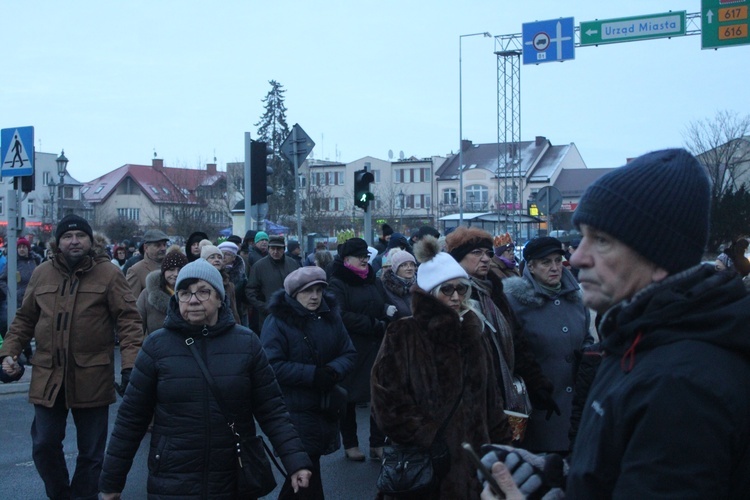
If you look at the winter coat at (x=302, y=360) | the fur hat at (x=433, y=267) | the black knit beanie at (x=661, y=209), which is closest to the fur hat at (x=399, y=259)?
the winter coat at (x=302, y=360)

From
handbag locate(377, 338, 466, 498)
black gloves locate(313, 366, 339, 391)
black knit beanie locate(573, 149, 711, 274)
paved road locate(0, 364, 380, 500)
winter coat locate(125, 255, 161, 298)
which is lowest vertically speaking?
paved road locate(0, 364, 380, 500)

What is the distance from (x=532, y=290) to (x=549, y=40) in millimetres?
17945

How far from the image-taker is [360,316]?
331 inches

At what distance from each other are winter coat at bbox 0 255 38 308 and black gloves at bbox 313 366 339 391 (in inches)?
362

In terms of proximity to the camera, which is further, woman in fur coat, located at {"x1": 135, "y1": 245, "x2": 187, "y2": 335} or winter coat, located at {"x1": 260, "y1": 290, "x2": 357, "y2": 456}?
woman in fur coat, located at {"x1": 135, "y1": 245, "x2": 187, "y2": 335}

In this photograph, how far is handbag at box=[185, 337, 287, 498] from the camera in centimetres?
446

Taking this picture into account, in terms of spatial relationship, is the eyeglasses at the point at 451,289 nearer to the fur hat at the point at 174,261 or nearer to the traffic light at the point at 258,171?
the fur hat at the point at 174,261

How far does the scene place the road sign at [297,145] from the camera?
12875 mm

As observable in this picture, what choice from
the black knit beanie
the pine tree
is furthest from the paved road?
the pine tree

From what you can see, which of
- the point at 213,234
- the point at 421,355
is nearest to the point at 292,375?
the point at 421,355

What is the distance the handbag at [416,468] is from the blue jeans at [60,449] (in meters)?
2.64

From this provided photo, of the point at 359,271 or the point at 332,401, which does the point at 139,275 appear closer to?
the point at 359,271

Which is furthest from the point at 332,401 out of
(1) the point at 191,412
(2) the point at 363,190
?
(2) the point at 363,190

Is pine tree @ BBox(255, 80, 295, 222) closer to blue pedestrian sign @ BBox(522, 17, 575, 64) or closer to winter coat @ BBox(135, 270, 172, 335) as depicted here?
blue pedestrian sign @ BBox(522, 17, 575, 64)
